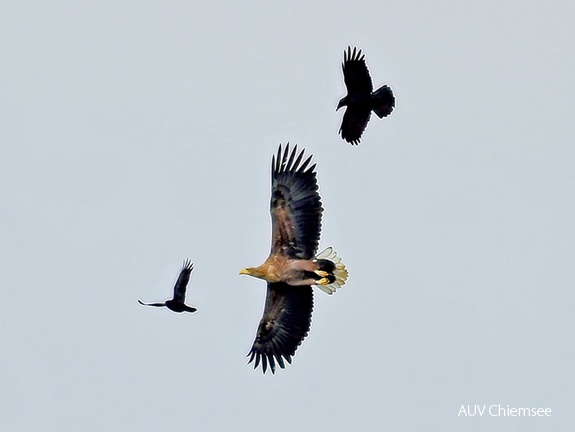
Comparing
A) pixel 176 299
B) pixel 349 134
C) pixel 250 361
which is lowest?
pixel 250 361

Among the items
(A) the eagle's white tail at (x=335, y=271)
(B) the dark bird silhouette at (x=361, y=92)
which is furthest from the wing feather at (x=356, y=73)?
(A) the eagle's white tail at (x=335, y=271)

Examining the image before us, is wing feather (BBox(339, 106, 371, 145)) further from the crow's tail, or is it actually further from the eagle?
the eagle

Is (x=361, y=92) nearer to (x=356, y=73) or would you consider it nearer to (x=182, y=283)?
(x=356, y=73)

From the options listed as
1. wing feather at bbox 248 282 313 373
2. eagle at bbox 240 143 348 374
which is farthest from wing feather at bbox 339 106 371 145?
wing feather at bbox 248 282 313 373

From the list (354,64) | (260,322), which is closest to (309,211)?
(260,322)

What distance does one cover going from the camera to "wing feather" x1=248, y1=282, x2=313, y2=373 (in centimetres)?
2284

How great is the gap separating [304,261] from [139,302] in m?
4.68

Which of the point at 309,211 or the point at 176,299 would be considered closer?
the point at 309,211

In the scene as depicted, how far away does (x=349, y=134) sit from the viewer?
2614 centimetres

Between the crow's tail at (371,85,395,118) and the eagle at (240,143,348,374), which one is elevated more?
the crow's tail at (371,85,395,118)

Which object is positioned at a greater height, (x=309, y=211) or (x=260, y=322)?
(x=309, y=211)

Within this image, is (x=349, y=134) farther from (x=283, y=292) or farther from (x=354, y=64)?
(x=283, y=292)

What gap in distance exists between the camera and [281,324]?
75.8ft

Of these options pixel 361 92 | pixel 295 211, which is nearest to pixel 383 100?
pixel 361 92
